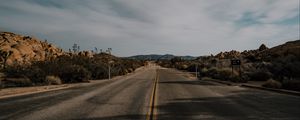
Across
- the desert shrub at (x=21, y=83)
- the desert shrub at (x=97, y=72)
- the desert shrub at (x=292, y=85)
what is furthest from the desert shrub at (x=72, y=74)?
the desert shrub at (x=292, y=85)

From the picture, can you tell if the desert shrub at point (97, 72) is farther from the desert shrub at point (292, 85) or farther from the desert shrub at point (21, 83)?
the desert shrub at point (292, 85)

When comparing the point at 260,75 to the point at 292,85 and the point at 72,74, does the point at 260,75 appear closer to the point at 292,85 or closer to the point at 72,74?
the point at 292,85

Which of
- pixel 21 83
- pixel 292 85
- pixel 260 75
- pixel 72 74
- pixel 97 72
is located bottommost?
pixel 21 83

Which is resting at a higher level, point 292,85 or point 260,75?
point 260,75

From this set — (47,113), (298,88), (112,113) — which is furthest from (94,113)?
(298,88)

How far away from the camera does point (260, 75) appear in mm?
39906

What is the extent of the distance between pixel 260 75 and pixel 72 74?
2136 cm

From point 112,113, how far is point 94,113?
64 centimetres

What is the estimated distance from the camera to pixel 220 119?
11.8 metres

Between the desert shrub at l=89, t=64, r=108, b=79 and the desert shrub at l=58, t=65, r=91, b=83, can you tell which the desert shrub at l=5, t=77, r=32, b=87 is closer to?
the desert shrub at l=58, t=65, r=91, b=83

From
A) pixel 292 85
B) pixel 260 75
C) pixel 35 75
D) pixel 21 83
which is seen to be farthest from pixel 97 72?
pixel 292 85

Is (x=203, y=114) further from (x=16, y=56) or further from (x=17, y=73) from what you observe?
(x=16, y=56)

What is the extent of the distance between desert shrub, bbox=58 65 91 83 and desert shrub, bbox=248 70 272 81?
19.3 meters

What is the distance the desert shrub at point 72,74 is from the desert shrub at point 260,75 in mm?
19277
